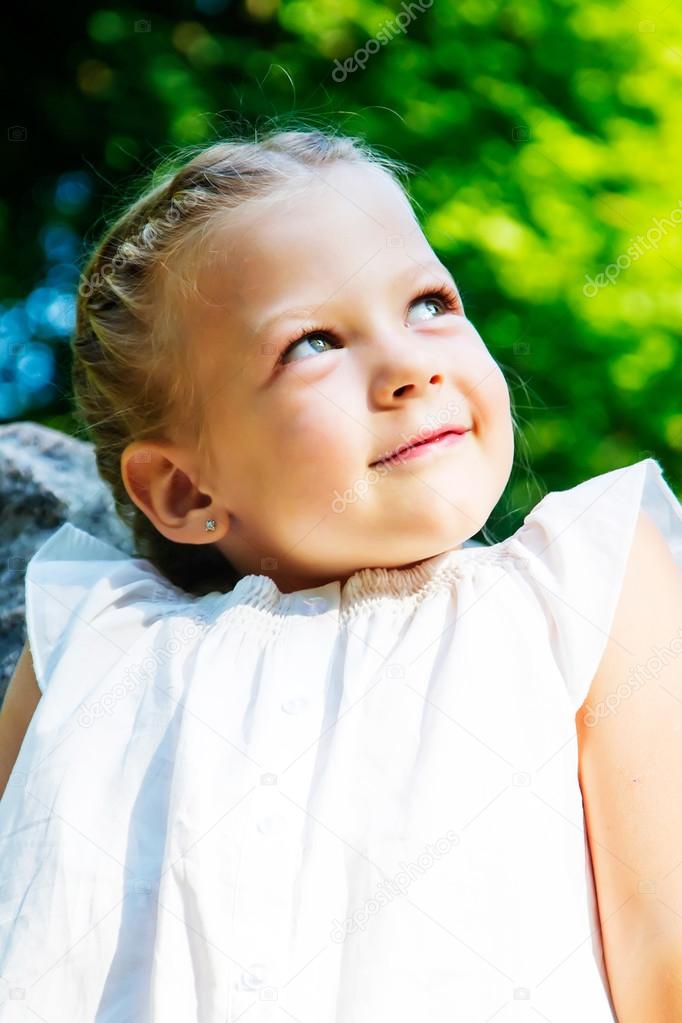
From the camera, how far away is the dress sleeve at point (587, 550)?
5.13 ft

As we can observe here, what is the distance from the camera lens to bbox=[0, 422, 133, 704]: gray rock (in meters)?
2.42

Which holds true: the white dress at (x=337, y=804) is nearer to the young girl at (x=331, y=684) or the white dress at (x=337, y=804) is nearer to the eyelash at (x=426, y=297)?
the young girl at (x=331, y=684)

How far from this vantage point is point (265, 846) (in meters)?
1.48

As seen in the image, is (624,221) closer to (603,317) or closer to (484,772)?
(603,317)

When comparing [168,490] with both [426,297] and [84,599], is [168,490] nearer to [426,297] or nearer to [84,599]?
[84,599]

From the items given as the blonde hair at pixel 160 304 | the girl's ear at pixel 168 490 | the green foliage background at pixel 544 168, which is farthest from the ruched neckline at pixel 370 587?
the green foliage background at pixel 544 168

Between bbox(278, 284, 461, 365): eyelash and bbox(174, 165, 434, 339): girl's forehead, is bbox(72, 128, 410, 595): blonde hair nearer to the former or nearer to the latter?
bbox(174, 165, 434, 339): girl's forehead

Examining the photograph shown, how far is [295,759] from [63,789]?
324 millimetres

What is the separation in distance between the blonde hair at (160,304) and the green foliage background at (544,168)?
1091mm

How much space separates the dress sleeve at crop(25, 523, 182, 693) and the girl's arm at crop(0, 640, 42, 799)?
59 mm

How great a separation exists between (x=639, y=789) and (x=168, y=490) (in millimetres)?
900

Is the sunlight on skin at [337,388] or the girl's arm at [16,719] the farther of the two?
the girl's arm at [16,719]

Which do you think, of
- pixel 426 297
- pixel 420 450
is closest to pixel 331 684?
pixel 420 450

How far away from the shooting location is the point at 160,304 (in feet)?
6.20
